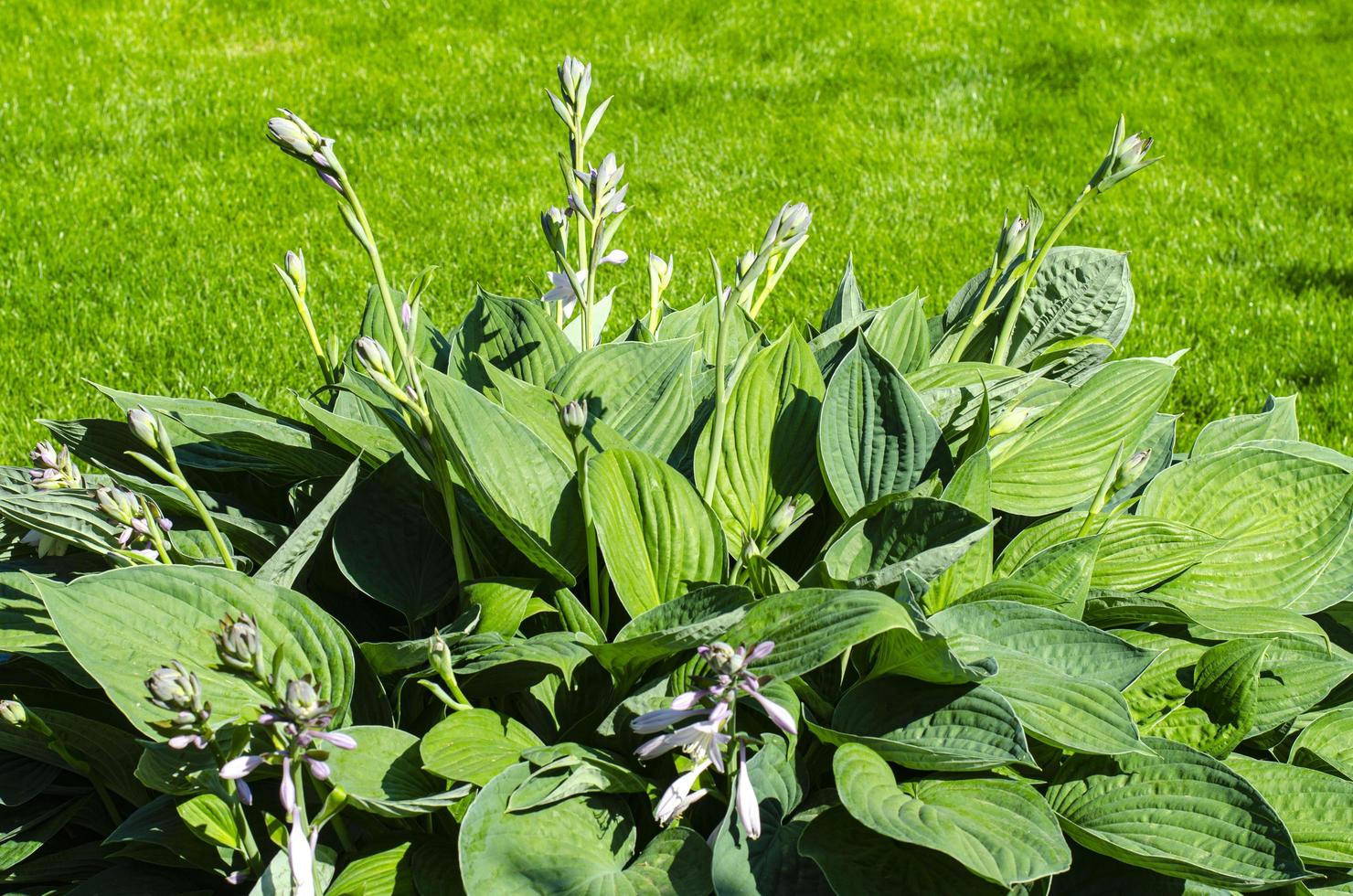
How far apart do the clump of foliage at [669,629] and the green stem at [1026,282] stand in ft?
0.07

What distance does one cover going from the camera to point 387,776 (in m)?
1.63

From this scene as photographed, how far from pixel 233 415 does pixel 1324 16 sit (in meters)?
10.1

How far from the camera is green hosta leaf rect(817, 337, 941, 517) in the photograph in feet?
6.62

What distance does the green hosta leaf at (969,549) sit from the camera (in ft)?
6.19

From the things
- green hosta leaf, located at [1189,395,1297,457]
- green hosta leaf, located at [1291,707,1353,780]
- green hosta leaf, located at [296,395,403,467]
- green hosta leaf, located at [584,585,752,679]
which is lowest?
green hosta leaf, located at [1291,707,1353,780]

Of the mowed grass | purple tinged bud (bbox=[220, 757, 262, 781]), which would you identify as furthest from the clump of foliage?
the mowed grass

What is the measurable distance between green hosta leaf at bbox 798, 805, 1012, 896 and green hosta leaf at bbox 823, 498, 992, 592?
1.12ft

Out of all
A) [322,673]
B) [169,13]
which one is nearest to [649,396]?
[322,673]

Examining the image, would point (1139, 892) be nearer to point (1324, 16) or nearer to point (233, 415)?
point (233, 415)

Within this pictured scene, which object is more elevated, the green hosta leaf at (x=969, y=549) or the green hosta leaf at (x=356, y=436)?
the green hosta leaf at (x=356, y=436)

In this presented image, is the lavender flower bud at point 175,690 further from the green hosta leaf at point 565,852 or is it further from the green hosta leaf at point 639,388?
the green hosta leaf at point 639,388

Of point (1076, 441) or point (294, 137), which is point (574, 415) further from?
point (1076, 441)

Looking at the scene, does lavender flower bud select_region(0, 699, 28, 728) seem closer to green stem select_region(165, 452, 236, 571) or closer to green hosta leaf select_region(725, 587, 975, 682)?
green stem select_region(165, 452, 236, 571)

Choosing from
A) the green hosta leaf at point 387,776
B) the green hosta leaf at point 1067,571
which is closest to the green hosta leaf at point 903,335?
the green hosta leaf at point 1067,571
